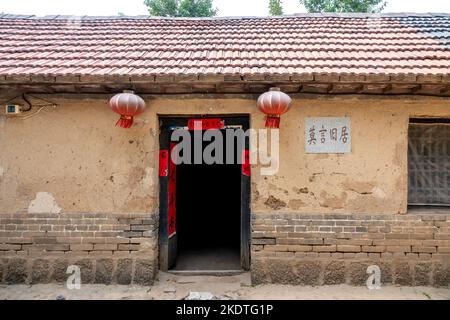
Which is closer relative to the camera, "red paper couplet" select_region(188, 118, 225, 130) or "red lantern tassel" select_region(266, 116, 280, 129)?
"red lantern tassel" select_region(266, 116, 280, 129)

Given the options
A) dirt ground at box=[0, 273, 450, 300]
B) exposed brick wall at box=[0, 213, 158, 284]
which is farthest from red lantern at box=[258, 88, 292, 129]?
dirt ground at box=[0, 273, 450, 300]

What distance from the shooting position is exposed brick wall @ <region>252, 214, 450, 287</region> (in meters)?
4.50

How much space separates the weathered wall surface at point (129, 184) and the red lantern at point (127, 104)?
0.37 meters

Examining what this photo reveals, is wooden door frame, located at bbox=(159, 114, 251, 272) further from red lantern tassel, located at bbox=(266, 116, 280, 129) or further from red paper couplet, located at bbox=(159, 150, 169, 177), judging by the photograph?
red lantern tassel, located at bbox=(266, 116, 280, 129)

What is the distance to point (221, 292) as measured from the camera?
4.36 m

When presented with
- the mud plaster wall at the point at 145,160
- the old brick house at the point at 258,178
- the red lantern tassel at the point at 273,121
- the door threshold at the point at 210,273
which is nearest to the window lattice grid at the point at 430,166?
the old brick house at the point at 258,178

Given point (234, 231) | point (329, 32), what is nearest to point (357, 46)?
point (329, 32)

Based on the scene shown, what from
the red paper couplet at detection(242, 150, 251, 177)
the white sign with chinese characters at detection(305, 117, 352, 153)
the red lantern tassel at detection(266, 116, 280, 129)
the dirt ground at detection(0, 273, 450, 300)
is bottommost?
the dirt ground at detection(0, 273, 450, 300)

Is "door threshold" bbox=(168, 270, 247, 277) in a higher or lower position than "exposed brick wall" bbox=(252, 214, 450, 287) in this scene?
lower

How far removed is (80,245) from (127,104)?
2244 millimetres

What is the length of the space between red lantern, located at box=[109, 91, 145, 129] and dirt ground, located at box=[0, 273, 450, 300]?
2529mm

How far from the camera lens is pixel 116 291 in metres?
4.39

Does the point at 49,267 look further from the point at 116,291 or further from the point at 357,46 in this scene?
the point at 357,46

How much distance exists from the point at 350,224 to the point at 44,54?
18.3 ft
